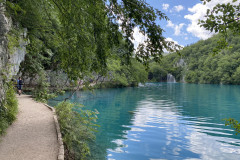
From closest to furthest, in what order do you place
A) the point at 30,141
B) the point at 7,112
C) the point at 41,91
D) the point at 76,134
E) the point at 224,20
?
1. the point at 224,20
2. the point at 30,141
3. the point at 76,134
4. the point at 7,112
5. the point at 41,91

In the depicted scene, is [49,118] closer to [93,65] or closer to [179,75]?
[93,65]

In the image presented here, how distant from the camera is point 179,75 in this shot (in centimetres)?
12744

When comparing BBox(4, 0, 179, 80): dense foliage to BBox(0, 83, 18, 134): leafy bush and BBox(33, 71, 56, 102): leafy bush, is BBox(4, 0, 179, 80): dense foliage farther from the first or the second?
BBox(33, 71, 56, 102): leafy bush

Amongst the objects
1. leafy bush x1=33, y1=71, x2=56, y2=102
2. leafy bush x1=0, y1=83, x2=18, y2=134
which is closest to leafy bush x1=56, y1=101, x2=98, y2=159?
leafy bush x1=0, y1=83, x2=18, y2=134

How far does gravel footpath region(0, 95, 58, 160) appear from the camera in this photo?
4.83m

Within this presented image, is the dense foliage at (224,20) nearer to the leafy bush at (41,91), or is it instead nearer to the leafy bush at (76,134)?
the leafy bush at (76,134)

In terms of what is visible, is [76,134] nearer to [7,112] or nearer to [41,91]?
[7,112]

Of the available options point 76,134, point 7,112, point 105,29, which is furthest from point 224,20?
point 7,112

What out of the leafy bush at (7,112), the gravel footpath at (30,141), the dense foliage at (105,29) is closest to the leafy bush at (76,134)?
the gravel footpath at (30,141)

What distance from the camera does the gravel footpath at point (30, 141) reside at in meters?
4.83

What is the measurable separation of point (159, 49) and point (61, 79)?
27.7m

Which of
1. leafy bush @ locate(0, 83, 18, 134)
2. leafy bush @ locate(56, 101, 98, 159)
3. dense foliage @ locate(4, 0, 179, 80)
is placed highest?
dense foliage @ locate(4, 0, 179, 80)

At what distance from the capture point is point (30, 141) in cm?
585

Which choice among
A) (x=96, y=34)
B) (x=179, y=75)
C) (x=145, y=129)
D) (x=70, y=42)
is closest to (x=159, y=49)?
(x=96, y=34)
